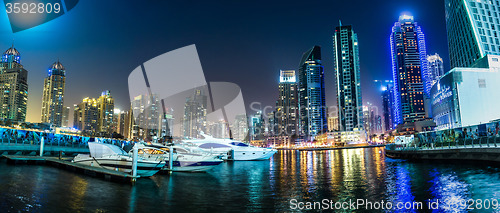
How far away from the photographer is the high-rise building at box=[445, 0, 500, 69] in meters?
82.4

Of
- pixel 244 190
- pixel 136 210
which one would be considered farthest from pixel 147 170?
pixel 136 210

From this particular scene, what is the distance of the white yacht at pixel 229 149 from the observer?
152ft

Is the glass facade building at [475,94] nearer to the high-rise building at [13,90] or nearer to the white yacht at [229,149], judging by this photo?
the white yacht at [229,149]

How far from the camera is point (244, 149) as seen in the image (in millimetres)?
49344

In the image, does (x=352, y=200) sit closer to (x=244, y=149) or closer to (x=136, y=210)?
(x=136, y=210)

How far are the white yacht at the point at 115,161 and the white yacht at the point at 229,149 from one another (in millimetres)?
Answer: 20670

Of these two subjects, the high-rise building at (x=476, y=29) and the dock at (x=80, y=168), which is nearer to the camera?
the dock at (x=80, y=168)

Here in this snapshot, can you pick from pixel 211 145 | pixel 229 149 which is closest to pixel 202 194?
pixel 211 145

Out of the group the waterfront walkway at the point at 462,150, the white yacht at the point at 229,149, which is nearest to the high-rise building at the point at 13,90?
the white yacht at the point at 229,149

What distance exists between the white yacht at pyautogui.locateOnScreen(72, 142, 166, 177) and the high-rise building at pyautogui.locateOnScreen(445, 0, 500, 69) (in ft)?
307

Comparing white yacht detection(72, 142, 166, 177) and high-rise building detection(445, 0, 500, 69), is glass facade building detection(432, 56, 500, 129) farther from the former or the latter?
white yacht detection(72, 142, 166, 177)

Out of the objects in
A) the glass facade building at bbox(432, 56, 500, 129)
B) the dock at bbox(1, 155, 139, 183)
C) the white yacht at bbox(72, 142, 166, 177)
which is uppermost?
the glass facade building at bbox(432, 56, 500, 129)

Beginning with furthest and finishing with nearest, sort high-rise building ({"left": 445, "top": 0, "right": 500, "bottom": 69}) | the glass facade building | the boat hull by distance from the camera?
1. high-rise building ({"left": 445, "top": 0, "right": 500, "bottom": 69})
2. the glass facade building
3. the boat hull

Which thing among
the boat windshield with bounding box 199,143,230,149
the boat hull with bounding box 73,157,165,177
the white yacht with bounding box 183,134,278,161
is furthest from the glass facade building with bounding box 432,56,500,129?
the boat hull with bounding box 73,157,165,177
